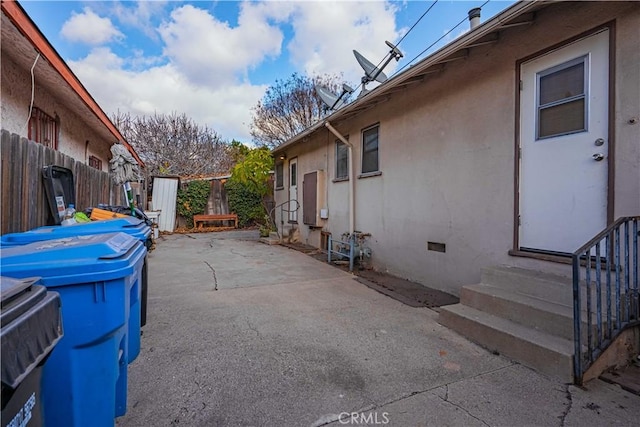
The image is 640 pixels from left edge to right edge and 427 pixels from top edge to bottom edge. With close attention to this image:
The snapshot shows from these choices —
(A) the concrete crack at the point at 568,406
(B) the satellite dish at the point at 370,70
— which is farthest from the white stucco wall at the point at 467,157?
(A) the concrete crack at the point at 568,406

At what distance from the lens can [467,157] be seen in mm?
4055

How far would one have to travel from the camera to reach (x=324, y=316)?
11.7 ft

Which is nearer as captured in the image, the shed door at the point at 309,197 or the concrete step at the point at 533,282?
A: the concrete step at the point at 533,282

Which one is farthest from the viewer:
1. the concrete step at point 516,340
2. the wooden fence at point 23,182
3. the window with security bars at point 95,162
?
the window with security bars at point 95,162

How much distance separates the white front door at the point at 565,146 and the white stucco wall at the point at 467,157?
0.12m

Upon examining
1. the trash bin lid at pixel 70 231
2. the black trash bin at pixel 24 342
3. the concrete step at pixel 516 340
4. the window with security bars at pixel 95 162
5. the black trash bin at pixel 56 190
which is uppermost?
the window with security bars at pixel 95 162

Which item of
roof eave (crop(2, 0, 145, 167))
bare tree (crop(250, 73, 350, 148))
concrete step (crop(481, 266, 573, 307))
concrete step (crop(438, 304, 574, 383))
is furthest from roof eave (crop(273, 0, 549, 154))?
bare tree (crop(250, 73, 350, 148))

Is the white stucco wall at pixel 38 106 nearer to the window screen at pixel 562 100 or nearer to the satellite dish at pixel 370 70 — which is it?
the satellite dish at pixel 370 70

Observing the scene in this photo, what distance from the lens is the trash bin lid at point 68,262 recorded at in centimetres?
141

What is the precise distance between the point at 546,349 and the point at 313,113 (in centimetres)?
1606

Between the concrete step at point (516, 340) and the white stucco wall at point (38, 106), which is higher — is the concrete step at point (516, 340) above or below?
below

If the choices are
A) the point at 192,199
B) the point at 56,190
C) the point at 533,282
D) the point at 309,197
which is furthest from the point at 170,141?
the point at 533,282

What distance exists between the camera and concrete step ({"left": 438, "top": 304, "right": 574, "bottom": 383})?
227cm

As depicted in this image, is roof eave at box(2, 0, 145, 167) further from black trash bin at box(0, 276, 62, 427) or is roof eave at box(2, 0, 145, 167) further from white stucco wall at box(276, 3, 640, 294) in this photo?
white stucco wall at box(276, 3, 640, 294)
